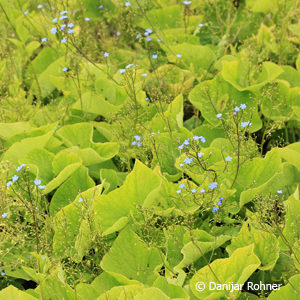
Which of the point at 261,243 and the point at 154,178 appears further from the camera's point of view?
the point at 154,178

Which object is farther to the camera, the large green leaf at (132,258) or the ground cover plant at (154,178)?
the large green leaf at (132,258)

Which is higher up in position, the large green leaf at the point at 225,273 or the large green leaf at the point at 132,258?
the large green leaf at the point at 225,273

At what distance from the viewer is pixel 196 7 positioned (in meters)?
3.57

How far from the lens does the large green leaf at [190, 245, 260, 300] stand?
164 centimetres

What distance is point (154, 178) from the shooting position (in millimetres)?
2025

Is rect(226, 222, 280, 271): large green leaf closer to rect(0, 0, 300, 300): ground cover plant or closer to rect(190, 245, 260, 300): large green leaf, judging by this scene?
rect(0, 0, 300, 300): ground cover plant

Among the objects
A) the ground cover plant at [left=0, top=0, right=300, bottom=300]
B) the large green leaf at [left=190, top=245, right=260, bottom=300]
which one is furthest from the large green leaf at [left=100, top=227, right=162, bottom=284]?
the large green leaf at [left=190, top=245, right=260, bottom=300]

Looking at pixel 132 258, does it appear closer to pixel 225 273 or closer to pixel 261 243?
pixel 225 273

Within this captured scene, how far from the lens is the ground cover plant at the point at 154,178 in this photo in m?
1.80

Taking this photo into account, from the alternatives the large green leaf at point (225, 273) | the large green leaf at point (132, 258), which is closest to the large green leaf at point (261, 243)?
the large green leaf at point (225, 273)

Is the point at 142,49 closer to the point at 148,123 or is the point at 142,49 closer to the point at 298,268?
the point at 148,123

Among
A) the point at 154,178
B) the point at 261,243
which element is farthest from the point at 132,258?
the point at 261,243

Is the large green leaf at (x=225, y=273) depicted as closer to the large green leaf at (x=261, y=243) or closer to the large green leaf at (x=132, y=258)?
the large green leaf at (x=261, y=243)

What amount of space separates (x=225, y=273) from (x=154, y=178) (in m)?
0.52
